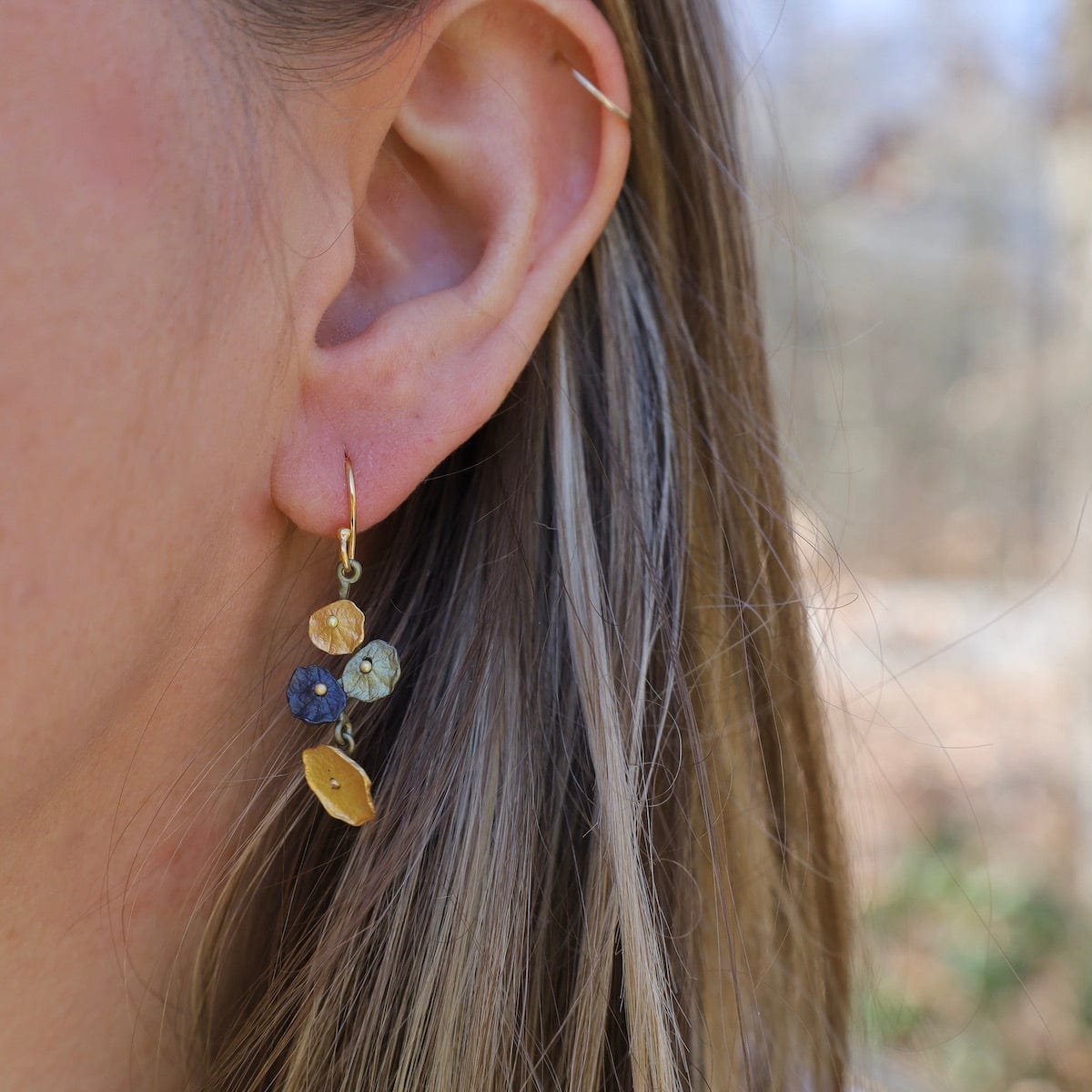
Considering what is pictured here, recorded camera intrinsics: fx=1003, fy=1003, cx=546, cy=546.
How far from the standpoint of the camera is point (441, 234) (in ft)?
3.21

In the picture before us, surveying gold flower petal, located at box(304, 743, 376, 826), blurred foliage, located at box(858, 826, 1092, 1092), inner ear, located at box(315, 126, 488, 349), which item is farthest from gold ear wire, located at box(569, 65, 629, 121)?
blurred foliage, located at box(858, 826, 1092, 1092)

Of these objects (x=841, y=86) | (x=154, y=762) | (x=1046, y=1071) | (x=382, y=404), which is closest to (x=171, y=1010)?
(x=154, y=762)

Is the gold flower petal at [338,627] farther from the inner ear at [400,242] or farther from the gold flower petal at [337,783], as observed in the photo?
the inner ear at [400,242]

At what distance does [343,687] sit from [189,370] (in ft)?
0.97

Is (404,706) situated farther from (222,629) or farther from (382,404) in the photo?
(382,404)

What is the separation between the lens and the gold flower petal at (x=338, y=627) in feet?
2.88

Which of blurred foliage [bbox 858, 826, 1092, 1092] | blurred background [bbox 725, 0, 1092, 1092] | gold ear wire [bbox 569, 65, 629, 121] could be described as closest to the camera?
gold ear wire [bbox 569, 65, 629, 121]

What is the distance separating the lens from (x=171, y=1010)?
3.27 feet

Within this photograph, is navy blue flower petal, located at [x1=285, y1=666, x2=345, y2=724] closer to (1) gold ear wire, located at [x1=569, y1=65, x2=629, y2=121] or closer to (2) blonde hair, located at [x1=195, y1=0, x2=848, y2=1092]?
(2) blonde hair, located at [x1=195, y1=0, x2=848, y2=1092]

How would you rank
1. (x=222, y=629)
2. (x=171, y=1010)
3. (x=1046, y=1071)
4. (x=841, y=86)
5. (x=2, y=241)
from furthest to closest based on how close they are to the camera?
(x=841, y=86) → (x=1046, y=1071) → (x=171, y=1010) → (x=222, y=629) → (x=2, y=241)

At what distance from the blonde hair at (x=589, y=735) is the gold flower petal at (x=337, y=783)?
0.07 m

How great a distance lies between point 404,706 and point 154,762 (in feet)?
0.75

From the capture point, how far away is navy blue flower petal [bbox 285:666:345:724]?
87 cm

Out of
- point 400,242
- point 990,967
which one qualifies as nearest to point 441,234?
point 400,242
